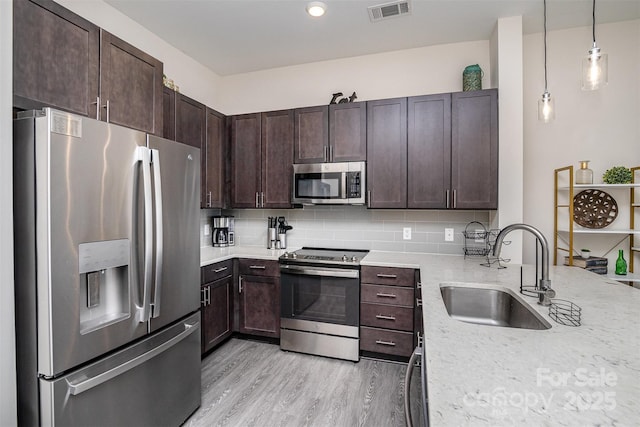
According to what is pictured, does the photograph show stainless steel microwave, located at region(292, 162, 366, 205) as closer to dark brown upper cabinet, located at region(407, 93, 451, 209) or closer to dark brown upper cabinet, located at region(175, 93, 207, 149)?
dark brown upper cabinet, located at region(407, 93, 451, 209)

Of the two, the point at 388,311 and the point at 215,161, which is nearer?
the point at 388,311

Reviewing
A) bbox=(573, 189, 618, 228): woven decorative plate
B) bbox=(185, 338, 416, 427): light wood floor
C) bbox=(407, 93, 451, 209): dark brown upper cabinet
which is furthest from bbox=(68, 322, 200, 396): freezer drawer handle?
bbox=(573, 189, 618, 228): woven decorative plate

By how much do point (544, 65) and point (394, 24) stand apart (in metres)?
1.40

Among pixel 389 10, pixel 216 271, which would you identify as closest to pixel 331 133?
pixel 389 10

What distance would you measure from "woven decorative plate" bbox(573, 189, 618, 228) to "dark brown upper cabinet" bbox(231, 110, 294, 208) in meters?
2.59

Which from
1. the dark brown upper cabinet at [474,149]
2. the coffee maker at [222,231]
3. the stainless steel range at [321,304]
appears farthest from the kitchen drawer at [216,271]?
the dark brown upper cabinet at [474,149]

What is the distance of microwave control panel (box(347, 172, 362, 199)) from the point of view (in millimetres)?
2871

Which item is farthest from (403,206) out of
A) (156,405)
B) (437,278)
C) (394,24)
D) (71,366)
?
(71,366)

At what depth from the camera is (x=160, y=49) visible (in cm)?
291

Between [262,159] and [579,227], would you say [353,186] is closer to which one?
[262,159]

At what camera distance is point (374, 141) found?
2.85m

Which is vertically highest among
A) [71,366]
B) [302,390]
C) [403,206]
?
[403,206]

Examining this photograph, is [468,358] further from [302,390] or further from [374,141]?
[374,141]

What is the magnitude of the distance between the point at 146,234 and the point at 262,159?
1.77m
